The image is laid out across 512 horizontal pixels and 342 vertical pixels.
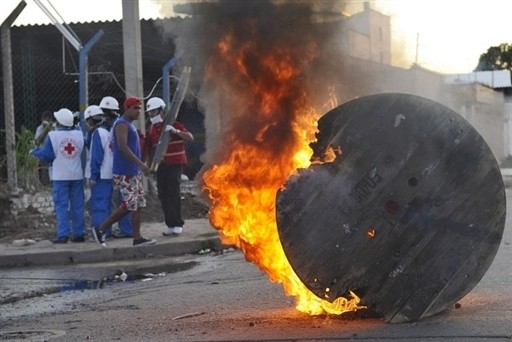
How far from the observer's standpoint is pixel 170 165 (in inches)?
458

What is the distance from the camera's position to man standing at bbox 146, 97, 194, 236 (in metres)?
11.3

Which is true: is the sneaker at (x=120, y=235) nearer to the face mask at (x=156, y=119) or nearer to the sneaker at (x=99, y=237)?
the sneaker at (x=99, y=237)

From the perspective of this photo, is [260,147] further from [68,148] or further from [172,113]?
[68,148]

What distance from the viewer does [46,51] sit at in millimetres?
20000

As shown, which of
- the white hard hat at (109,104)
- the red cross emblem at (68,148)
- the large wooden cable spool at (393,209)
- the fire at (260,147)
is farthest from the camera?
the white hard hat at (109,104)

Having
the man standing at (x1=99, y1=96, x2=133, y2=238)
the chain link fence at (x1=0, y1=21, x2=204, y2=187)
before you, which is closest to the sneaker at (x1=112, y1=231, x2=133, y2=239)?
the man standing at (x1=99, y1=96, x2=133, y2=238)

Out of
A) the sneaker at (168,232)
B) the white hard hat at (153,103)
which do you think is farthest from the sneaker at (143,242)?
the white hard hat at (153,103)

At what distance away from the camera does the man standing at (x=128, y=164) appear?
34.2 ft

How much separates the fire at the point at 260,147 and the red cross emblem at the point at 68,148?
576cm

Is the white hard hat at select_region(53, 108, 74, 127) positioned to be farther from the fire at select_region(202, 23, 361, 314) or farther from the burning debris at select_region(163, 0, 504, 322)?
the fire at select_region(202, 23, 361, 314)

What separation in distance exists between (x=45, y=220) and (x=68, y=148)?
2.42m

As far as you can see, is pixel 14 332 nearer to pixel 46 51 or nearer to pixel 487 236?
pixel 487 236

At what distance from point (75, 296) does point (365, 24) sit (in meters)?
3.51

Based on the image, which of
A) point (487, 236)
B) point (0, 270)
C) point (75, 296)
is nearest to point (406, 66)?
point (487, 236)
